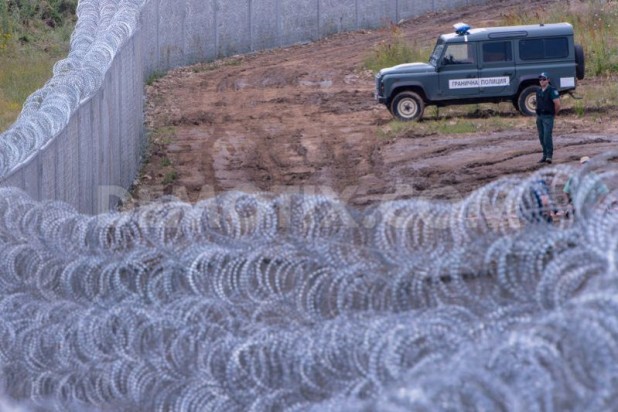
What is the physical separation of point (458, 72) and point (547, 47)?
163 centimetres

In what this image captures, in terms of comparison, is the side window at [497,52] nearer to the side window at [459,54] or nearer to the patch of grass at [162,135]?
the side window at [459,54]

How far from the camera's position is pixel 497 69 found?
21.5 metres

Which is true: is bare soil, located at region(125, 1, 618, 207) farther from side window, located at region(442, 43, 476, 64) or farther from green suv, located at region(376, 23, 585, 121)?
side window, located at region(442, 43, 476, 64)

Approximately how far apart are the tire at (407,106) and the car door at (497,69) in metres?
1.14

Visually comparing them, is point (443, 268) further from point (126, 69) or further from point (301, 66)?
point (301, 66)

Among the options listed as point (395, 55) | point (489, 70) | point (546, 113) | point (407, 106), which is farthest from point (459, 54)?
point (395, 55)

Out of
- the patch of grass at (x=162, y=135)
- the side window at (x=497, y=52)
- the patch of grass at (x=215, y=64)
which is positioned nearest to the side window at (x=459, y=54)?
the side window at (x=497, y=52)

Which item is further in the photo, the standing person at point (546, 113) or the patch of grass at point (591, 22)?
the patch of grass at point (591, 22)

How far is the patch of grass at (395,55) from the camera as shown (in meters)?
28.2

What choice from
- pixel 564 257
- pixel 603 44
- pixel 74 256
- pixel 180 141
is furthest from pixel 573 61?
pixel 564 257

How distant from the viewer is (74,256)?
6.59 m

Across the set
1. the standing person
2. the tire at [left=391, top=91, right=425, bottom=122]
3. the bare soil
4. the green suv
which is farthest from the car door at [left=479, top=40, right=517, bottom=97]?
the standing person

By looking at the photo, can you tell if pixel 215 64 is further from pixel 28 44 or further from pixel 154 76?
pixel 28 44

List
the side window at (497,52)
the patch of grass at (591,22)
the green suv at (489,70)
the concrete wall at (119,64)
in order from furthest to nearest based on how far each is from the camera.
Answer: the patch of grass at (591,22) < the side window at (497,52) < the green suv at (489,70) < the concrete wall at (119,64)
